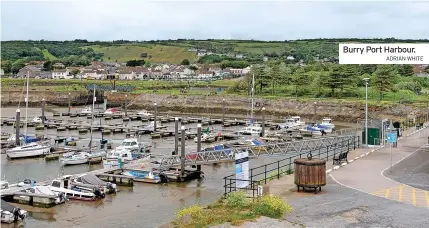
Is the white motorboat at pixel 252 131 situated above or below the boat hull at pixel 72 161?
above

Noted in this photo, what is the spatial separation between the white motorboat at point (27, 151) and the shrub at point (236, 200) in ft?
101

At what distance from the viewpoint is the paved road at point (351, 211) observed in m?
19.4

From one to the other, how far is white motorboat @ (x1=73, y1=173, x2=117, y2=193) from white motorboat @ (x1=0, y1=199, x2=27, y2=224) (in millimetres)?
5827

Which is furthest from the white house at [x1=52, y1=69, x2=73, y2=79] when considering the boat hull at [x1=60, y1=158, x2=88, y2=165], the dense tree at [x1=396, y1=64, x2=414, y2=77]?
the boat hull at [x1=60, y1=158, x2=88, y2=165]

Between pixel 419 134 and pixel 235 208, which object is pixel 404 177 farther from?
pixel 419 134

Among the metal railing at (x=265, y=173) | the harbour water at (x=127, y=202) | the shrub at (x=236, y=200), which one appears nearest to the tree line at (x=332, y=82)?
the metal railing at (x=265, y=173)

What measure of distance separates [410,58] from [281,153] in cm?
1462

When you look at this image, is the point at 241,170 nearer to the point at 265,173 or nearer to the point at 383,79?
the point at 265,173

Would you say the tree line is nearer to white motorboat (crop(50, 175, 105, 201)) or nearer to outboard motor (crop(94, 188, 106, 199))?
outboard motor (crop(94, 188, 106, 199))

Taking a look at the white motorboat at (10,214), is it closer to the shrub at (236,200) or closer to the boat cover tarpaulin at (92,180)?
the boat cover tarpaulin at (92,180)

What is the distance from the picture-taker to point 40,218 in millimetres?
28062

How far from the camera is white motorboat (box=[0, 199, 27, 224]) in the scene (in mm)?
26578

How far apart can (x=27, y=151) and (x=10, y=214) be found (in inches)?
871
